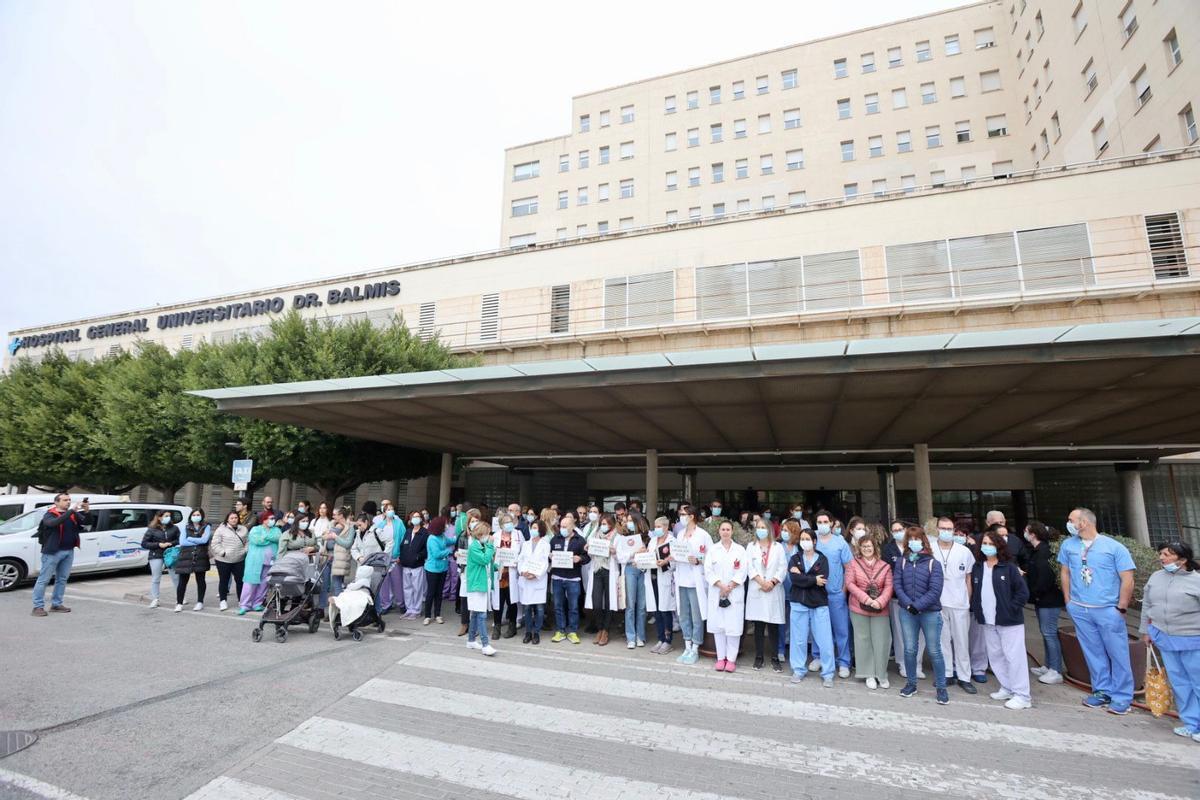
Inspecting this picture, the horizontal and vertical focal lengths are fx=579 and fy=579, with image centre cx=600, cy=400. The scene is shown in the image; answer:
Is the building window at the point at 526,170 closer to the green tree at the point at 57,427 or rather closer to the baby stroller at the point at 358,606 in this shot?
the green tree at the point at 57,427

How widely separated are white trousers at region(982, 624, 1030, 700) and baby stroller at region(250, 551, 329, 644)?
9.28 meters

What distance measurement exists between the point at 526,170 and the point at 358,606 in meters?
41.3

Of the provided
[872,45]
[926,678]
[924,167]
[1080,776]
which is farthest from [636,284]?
[872,45]

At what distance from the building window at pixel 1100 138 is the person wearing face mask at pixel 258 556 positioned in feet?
110

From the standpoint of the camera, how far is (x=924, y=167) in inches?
1350

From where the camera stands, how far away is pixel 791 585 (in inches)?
291

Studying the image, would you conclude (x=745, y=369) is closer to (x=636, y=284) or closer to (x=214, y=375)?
(x=636, y=284)

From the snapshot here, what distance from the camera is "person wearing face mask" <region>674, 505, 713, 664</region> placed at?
8.02 meters

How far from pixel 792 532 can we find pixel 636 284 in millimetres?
15474

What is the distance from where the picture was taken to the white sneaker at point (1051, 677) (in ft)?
23.1

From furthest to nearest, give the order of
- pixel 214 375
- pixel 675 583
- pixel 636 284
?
pixel 636 284 < pixel 214 375 < pixel 675 583

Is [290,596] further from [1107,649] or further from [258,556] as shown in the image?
[1107,649]

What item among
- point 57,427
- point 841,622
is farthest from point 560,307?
point 57,427

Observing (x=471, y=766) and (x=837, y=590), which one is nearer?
(x=471, y=766)
